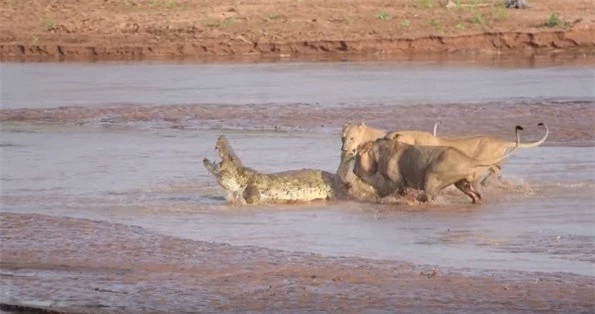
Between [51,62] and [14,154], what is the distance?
12558mm

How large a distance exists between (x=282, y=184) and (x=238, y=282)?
368cm

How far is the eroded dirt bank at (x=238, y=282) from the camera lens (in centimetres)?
871

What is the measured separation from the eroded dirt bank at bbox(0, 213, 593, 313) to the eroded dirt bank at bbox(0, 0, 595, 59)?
1814 centimetres

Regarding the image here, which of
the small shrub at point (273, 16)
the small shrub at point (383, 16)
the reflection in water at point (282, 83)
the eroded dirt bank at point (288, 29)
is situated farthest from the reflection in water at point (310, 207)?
the small shrub at point (273, 16)

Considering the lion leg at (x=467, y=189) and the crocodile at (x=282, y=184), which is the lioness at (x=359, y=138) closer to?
the crocodile at (x=282, y=184)

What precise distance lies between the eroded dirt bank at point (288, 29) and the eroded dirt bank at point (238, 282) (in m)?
18.1

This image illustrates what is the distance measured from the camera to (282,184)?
13008mm

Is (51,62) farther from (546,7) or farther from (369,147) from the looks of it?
(369,147)

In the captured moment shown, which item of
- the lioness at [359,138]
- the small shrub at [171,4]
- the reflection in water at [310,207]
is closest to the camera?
the reflection in water at [310,207]

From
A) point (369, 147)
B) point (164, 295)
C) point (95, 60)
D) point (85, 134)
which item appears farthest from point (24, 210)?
point (95, 60)

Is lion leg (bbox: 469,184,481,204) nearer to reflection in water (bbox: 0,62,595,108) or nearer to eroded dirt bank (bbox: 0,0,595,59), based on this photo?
reflection in water (bbox: 0,62,595,108)

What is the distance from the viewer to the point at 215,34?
97.9ft

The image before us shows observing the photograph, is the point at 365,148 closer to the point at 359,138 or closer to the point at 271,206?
the point at 359,138

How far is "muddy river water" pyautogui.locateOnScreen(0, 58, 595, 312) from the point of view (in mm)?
9211
